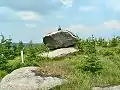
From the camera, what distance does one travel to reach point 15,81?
11359 mm

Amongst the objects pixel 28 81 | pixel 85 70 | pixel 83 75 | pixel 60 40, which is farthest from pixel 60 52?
pixel 28 81

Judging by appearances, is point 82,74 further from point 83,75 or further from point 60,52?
point 60,52

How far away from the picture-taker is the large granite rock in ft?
62.4

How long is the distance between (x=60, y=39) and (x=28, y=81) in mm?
8089

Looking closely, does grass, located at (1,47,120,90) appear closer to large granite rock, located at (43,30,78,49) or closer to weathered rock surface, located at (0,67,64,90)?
weathered rock surface, located at (0,67,64,90)

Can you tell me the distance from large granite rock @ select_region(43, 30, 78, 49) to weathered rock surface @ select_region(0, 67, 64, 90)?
7171 mm

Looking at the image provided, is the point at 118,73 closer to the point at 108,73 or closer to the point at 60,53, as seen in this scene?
the point at 108,73

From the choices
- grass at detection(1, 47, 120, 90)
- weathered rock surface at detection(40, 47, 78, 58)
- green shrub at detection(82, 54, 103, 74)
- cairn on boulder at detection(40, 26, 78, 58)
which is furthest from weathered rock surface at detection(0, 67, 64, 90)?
cairn on boulder at detection(40, 26, 78, 58)

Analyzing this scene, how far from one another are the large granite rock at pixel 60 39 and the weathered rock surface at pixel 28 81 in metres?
7.17

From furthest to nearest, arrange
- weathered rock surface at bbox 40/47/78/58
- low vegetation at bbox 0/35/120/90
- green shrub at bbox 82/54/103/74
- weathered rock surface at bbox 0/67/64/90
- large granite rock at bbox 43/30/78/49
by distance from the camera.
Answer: large granite rock at bbox 43/30/78/49, weathered rock surface at bbox 40/47/78/58, green shrub at bbox 82/54/103/74, weathered rock surface at bbox 0/67/64/90, low vegetation at bbox 0/35/120/90

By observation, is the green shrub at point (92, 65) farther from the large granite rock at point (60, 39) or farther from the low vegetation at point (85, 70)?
the large granite rock at point (60, 39)

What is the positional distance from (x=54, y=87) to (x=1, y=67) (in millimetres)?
5686

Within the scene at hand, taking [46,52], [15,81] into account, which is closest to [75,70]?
[15,81]

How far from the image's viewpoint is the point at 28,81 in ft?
36.7
